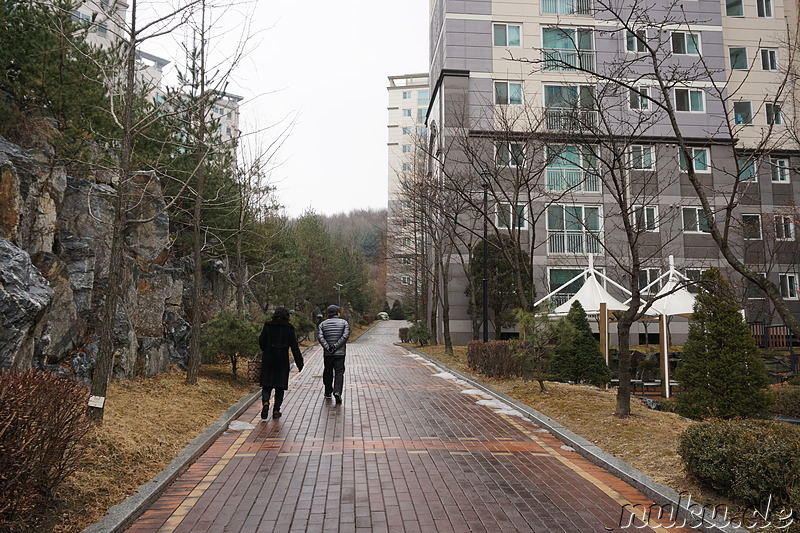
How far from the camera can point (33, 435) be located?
4398 millimetres

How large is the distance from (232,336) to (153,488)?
7.84m

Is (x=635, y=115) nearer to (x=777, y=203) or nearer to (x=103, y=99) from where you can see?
(x=777, y=203)

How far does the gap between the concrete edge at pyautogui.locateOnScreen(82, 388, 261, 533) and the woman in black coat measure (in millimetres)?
983

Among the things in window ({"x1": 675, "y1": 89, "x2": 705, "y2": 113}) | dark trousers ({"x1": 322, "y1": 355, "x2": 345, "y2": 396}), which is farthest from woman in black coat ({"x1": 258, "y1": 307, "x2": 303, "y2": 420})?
window ({"x1": 675, "y1": 89, "x2": 705, "y2": 113})

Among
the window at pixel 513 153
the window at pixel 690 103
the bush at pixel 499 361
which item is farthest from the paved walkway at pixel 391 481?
the window at pixel 690 103

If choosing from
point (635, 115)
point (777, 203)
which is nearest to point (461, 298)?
point (635, 115)

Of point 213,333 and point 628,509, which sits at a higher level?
point 213,333

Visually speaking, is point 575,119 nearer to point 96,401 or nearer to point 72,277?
point 96,401

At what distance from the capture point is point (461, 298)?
103 feet

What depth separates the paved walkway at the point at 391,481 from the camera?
5.09 metres

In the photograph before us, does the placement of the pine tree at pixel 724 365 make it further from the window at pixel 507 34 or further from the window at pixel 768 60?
the window at pixel 768 60

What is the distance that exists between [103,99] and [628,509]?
12321 millimetres

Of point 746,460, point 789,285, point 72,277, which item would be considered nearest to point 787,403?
point 746,460

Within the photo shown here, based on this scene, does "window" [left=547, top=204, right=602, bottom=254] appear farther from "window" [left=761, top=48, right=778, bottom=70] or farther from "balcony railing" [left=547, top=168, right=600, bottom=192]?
"window" [left=761, top=48, right=778, bottom=70]
